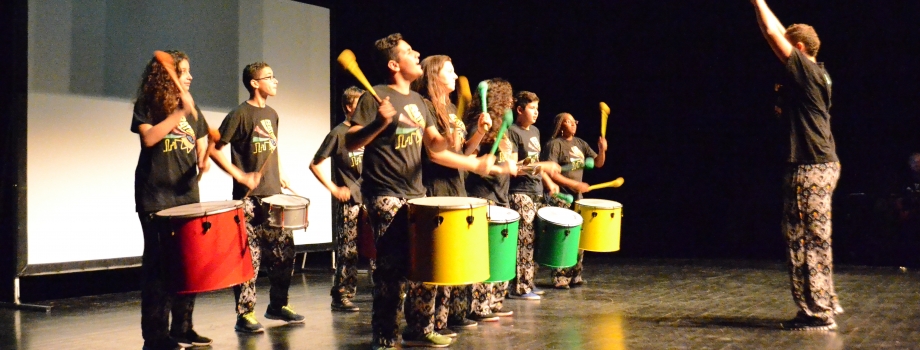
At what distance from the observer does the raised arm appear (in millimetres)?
3861

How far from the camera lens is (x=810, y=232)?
410cm

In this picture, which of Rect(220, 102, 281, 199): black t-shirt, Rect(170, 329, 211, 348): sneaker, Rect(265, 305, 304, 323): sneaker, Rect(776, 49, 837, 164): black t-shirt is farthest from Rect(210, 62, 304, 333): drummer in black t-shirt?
Rect(776, 49, 837, 164): black t-shirt

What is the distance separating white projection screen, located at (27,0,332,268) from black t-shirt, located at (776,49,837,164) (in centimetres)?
429

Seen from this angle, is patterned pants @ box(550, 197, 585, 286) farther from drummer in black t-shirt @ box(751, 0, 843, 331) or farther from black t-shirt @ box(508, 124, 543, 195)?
drummer in black t-shirt @ box(751, 0, 843, 331)

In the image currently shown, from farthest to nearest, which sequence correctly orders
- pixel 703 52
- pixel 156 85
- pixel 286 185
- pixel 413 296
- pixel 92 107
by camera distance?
1. pixel 703 52
2. pixel 92 107
3. pixel 286 185
4. pixel 413 296
5. pixel 156 85

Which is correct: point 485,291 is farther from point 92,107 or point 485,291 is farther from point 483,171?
point 92,107

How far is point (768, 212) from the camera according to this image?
860 cm

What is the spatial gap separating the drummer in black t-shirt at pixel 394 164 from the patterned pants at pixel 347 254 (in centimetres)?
164

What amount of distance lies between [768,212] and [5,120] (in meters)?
6.95

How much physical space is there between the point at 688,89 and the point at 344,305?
4.97 metres

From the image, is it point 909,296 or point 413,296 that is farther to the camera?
point 909,296

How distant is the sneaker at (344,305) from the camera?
16.8 ft

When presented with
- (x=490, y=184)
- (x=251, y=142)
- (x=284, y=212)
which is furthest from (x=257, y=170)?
(x=490, y=184)

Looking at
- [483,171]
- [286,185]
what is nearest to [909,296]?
[483,171]
